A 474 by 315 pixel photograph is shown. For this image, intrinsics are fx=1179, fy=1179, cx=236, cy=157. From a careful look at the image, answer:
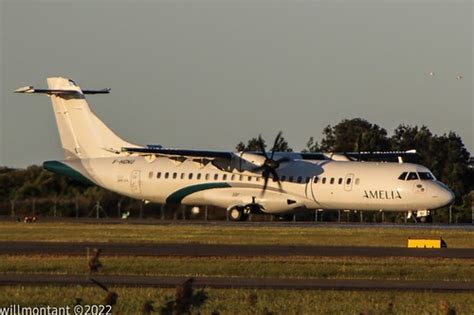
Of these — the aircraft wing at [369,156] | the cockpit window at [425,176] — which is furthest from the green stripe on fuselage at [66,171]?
the cockpit window at [425,176]

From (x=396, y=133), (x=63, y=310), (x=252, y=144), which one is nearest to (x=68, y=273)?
(x=63, y=310)

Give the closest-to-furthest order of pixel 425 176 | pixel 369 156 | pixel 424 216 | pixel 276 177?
pixel 425 176 < pixel 424 216 < pixel 276 177 < pixel 369 156

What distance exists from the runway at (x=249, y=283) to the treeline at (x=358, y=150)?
121ft

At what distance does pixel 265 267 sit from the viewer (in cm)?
2602

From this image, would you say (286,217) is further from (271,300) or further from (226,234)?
(271,300)

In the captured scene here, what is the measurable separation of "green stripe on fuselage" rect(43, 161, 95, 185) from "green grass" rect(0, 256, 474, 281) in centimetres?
2920

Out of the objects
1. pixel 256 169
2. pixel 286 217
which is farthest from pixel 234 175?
pixel 286 217

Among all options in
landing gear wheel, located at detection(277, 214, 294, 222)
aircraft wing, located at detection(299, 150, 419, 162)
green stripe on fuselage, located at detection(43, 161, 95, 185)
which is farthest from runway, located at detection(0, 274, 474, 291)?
green stripe on fuselage, located at detection(43, 161, 95, 185)

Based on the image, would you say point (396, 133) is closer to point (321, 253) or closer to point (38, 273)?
point (321, 253)

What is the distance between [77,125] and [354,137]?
107ft

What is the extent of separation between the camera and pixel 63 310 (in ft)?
58.0

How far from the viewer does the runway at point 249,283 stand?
21.8 metres

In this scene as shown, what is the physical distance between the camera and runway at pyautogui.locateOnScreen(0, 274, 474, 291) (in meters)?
21.8

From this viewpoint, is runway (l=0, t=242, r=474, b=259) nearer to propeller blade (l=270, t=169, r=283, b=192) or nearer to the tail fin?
propeller blade (l=270, t=169, r=283, b=192)
